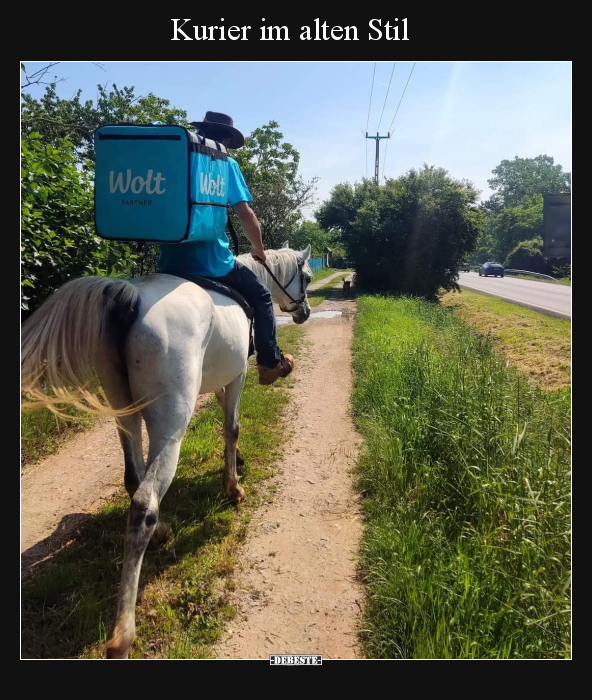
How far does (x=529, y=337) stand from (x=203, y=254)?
10.1m

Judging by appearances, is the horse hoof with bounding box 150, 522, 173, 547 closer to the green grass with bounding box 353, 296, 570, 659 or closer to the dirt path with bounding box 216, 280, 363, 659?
the dirt path with bounding box 216, 280, 363, 659

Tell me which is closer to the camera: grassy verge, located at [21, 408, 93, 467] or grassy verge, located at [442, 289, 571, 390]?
grassy verge, located at [21, 408, 93, 467]

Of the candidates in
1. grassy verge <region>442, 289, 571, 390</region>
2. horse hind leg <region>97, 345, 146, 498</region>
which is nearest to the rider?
horse hind leg <region>97, 345, 146, 498</region>

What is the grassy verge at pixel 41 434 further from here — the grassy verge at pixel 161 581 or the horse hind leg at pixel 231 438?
the horse hind leg at pixel 231 438

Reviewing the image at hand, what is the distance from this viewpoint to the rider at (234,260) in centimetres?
325

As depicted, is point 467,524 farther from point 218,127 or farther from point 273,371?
point 218,127

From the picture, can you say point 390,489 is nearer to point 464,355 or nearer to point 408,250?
point 464,355

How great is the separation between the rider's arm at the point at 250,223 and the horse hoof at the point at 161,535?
2.19 meters

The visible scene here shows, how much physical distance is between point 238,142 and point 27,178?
196 centimetres

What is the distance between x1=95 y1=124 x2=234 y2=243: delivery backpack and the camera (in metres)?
2.65

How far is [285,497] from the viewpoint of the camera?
4.00 metres

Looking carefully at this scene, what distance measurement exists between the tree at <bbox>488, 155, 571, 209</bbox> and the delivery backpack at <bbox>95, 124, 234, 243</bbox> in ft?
155

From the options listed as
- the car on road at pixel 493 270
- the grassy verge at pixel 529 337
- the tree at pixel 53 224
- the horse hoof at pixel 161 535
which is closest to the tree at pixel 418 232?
the grassy verge at pixel 529 337
